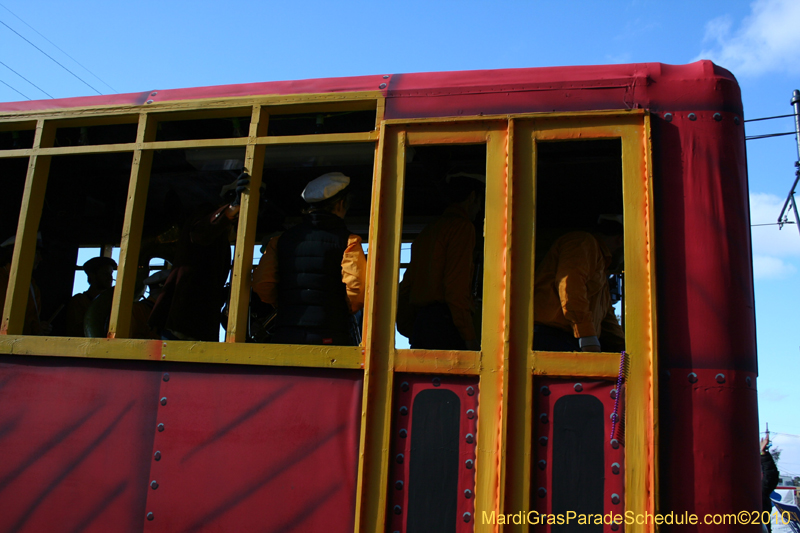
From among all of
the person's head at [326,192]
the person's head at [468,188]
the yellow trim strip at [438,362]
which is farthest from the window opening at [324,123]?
the yellow trim strip at [438,362]

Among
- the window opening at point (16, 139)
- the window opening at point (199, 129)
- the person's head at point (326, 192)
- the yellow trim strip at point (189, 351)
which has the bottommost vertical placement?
the yellow trim strip at point (189, 351)

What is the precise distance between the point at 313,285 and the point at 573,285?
1248mm

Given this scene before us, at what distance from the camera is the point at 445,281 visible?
124 inches

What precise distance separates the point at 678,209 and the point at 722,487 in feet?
3.62

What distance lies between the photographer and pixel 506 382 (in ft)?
8.35

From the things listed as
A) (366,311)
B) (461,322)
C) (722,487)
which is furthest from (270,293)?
(722,487)

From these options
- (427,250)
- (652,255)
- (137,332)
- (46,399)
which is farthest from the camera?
(137,332)

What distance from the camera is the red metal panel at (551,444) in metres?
2.42

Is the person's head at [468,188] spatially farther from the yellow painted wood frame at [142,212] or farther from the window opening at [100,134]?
the window opening at [100,134]

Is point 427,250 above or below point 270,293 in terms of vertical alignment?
above

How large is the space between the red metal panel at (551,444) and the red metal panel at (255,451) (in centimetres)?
75

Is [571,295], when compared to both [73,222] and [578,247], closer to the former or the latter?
[578,247]

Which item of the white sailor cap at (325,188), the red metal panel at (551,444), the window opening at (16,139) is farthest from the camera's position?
the window opening at (16,139)

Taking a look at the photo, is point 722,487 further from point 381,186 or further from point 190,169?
point 190,169
